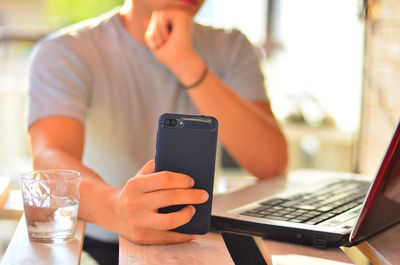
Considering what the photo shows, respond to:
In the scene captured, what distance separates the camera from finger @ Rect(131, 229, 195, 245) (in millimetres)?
918

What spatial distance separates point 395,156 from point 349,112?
2.85 metres

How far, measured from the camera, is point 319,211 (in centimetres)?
105

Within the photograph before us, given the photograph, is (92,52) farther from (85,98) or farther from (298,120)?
(298,120)

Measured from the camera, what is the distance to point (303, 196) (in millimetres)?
1179

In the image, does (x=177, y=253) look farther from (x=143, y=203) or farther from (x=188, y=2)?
(x=188, y=2)

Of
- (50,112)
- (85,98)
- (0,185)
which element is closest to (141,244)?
(0,185)

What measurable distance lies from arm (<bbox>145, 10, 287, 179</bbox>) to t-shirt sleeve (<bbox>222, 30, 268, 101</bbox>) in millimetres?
70

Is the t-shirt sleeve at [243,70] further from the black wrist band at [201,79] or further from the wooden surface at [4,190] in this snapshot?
the wooden surface at [4,190]

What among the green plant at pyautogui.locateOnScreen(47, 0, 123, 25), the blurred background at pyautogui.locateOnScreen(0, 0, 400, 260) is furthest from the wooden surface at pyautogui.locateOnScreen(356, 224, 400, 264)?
the green plant at pyautogui.locateOnScreen(47, 0, 123, 25)

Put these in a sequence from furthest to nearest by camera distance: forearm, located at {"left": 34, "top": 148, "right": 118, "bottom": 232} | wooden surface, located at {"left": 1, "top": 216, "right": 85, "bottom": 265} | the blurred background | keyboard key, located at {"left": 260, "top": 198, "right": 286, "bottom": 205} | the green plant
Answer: the green plant, the blurred background, keyboard key, located at {"left": 260, "top": 198, "right": 286, "bottom": 205}, forearm, located at {"left": 34, "top": 148, "right": 118, "bottom": 232}, wooden surface, located at {"left": 1, "top": 216, "right": 85, "bottom": 265}

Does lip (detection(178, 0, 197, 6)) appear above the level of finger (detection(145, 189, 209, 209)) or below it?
Result: above

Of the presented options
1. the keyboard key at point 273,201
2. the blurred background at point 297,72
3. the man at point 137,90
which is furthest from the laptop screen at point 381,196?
the blurred background at point 297,72

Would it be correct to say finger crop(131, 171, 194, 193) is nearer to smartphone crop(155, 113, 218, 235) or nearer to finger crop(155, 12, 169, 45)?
smartphone crop(155, 113, 218, 235)

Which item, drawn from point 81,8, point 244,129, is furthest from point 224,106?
point 81,8
